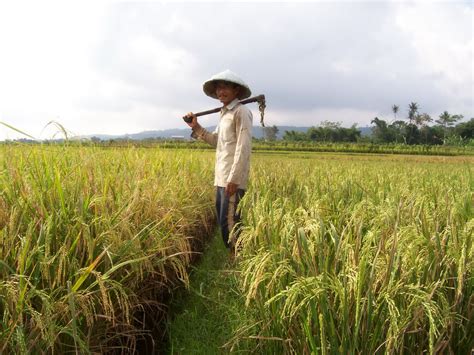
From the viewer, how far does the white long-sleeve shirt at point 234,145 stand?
3.17 meters

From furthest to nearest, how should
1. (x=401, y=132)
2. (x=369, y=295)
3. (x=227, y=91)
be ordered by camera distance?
1. (x=401, y=132)
2. (x=227, y=91)
3. (x=369, y=295)

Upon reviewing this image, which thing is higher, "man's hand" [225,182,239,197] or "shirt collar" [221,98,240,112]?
"shirt collar" [221,98,240,112]

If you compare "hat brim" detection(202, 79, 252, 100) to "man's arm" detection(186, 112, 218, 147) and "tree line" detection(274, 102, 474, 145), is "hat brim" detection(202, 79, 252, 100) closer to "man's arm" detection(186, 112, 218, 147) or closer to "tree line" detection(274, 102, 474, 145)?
"man's arm" detection(186, 112, 218, 147)

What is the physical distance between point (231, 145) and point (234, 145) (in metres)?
0.03

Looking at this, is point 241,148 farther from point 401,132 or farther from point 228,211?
point 401,132

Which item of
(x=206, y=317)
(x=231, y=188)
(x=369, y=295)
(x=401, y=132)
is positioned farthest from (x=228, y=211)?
(x=401, y=132)

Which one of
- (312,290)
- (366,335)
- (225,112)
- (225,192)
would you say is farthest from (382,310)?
(225,112)

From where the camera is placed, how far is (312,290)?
128cm

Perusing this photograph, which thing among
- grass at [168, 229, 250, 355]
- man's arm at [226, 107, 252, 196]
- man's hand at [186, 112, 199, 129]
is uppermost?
man's hand at [186, 112, 199, 129]

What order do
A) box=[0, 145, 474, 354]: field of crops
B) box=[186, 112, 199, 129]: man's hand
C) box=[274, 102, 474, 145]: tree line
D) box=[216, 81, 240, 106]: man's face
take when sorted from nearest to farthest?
box=[0, 145, 474, 354]: field of crops, box=[216, 81, 240, 106]: man's face, box=[186, 112, 199, 129]: man's hand, box=[274, 102, 474, 145]: tree line

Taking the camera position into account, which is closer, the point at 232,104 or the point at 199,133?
the point at 232,104

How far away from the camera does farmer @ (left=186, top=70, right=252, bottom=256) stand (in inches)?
125

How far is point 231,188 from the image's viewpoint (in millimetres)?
3168

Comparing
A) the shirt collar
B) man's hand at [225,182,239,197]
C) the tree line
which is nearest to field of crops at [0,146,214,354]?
man's hand at [225,182,239,197]
